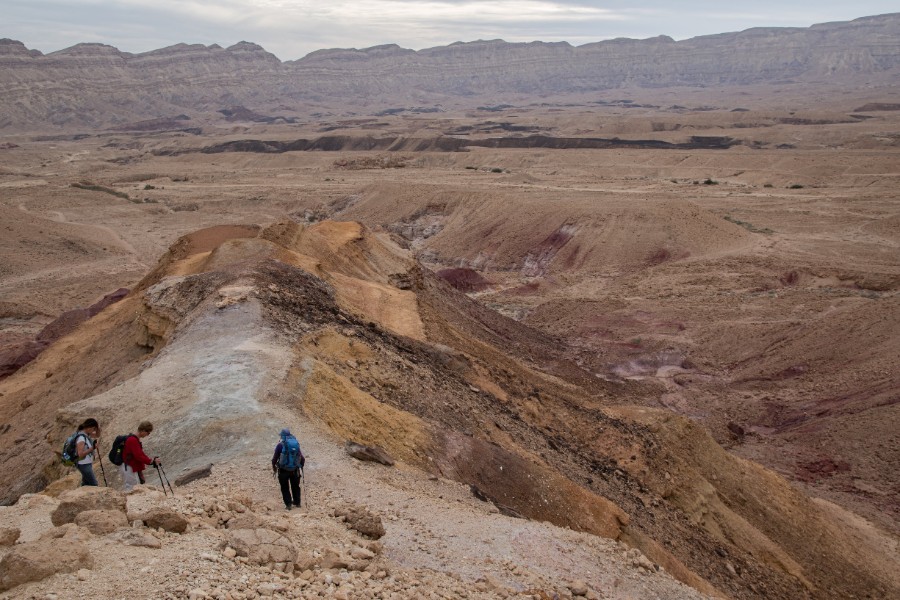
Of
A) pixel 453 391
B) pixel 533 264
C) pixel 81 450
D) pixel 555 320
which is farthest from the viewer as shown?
pixel 533 264

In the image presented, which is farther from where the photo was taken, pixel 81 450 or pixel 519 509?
pixel 519 509

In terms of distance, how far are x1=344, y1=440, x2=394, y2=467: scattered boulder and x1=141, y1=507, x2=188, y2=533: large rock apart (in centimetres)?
373

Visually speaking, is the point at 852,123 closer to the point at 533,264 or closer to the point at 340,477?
the point at 533,264

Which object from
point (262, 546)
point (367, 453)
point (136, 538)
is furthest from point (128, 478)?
point (262, 546)

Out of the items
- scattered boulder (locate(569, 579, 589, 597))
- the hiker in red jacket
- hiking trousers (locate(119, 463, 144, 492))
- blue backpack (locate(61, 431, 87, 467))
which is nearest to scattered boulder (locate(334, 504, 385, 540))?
scattered boulder (locate(569, 579, 589, 597))

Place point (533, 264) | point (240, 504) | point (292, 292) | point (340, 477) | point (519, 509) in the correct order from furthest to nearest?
point (533, 264), point (292, 292), point (519, 509), point (340, 477), point (240, 504)

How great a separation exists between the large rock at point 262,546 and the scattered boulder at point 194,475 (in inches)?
90.5

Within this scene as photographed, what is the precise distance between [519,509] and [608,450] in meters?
5.13

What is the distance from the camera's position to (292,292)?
17.2m

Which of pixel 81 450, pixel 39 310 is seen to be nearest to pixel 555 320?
pixel 39 310

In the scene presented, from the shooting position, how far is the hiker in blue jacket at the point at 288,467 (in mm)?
8547

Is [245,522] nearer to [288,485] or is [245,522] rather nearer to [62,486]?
[288,485]

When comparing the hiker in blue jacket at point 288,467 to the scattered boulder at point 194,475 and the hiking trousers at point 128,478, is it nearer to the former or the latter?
the scattered boulder at point 194,475

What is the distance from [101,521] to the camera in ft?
22.7
